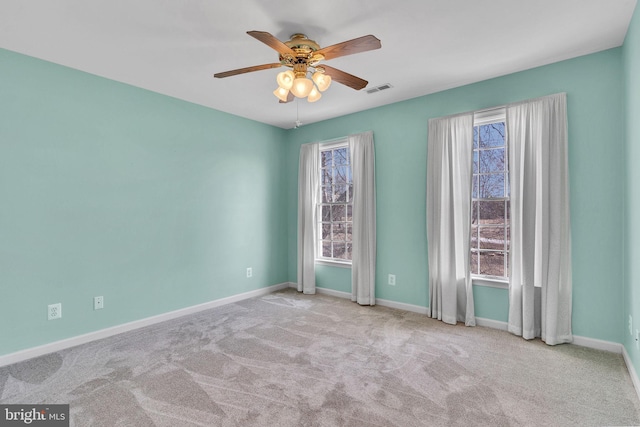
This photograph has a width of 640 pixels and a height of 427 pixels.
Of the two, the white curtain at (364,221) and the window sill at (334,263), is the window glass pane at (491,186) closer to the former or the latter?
the white curtain at (364,221)

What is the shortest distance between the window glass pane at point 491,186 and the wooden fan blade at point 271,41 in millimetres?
2567

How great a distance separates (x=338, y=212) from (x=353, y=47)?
3.02 meters

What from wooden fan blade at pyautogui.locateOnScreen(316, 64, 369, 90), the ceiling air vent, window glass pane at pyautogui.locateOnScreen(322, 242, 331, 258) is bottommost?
window glass pane at pyautogui.locateOnScreen(322, 242, 331, 258)

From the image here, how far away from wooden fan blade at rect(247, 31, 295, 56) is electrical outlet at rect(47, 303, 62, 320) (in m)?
2.99

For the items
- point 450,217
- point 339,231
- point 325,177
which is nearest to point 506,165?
point 450,217

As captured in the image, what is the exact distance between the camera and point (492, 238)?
358 cm

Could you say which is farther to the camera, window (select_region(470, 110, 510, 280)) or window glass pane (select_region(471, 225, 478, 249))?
window glass pane (select_region(471, 225, 478, 249))

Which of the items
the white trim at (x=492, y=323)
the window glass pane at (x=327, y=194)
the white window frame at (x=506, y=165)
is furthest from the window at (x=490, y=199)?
the window glass pane at (x=327, y=194)

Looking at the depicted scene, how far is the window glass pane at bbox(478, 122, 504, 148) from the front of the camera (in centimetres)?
355

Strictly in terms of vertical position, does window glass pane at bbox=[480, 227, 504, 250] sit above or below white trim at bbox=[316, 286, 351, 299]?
above

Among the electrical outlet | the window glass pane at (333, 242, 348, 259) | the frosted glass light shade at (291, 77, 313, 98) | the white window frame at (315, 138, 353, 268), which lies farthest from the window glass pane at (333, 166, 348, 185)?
the electrical outlet

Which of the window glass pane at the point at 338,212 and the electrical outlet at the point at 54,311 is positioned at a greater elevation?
the window glass pane at the point at 338,212

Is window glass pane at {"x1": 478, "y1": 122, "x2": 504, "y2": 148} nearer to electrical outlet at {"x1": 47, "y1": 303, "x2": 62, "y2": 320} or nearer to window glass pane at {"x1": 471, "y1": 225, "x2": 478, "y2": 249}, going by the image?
window glass pane at {"x1": 471, "y1": 225, "x2": 478, "y2": 249}

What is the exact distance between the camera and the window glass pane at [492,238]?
354cm
